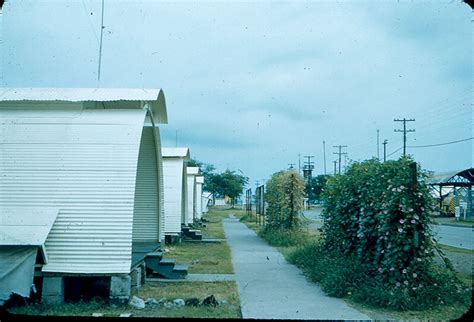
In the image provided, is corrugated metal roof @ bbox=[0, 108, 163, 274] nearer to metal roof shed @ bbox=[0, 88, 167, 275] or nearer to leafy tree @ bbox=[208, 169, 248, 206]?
metal roof shed @ bbox=[0, 88, 167, 275]

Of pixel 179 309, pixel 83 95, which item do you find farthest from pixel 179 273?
pixel 83 95

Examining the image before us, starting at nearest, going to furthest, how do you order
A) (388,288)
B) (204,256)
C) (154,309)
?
(154,309)
(388,288)
(204,256)

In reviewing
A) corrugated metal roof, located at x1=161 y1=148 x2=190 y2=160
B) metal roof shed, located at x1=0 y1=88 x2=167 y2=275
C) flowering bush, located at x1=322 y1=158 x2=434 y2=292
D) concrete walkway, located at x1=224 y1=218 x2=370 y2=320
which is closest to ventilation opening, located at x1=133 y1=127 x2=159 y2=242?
concrete walkway, located at x1=224 y1=218 x2=370 y2=320

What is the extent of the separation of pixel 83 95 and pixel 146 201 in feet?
16.4

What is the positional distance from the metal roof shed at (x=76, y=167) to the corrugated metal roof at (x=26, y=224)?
0.23 ft

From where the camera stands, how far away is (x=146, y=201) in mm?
15344

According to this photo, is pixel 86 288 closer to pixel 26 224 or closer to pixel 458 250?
pixel 26 224

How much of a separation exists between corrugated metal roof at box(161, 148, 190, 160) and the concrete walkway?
7.29 m

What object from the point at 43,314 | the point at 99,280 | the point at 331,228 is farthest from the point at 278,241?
the point at 43,314

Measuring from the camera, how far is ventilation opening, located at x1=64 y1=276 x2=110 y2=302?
9.20 metres

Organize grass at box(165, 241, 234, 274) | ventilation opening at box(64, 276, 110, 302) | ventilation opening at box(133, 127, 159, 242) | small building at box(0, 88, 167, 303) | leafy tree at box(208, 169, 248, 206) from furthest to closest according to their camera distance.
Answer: leafy tree at box(208, 169, 248, 206) < ventilation opening at box(133, 127, 159, 242) < grass at box(165, 241, 234, 274) < ventilation opening at box(64, 276, 110, 302) < small building at box(0, 88, 167, 303)

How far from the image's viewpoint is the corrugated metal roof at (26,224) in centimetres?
834

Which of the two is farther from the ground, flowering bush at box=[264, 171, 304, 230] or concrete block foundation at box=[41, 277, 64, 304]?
flowering bush at box=[264, 171, 304, 230]

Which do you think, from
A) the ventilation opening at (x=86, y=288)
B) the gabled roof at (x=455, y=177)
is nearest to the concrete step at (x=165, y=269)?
the ventilation opening at (x=86, y=288)
